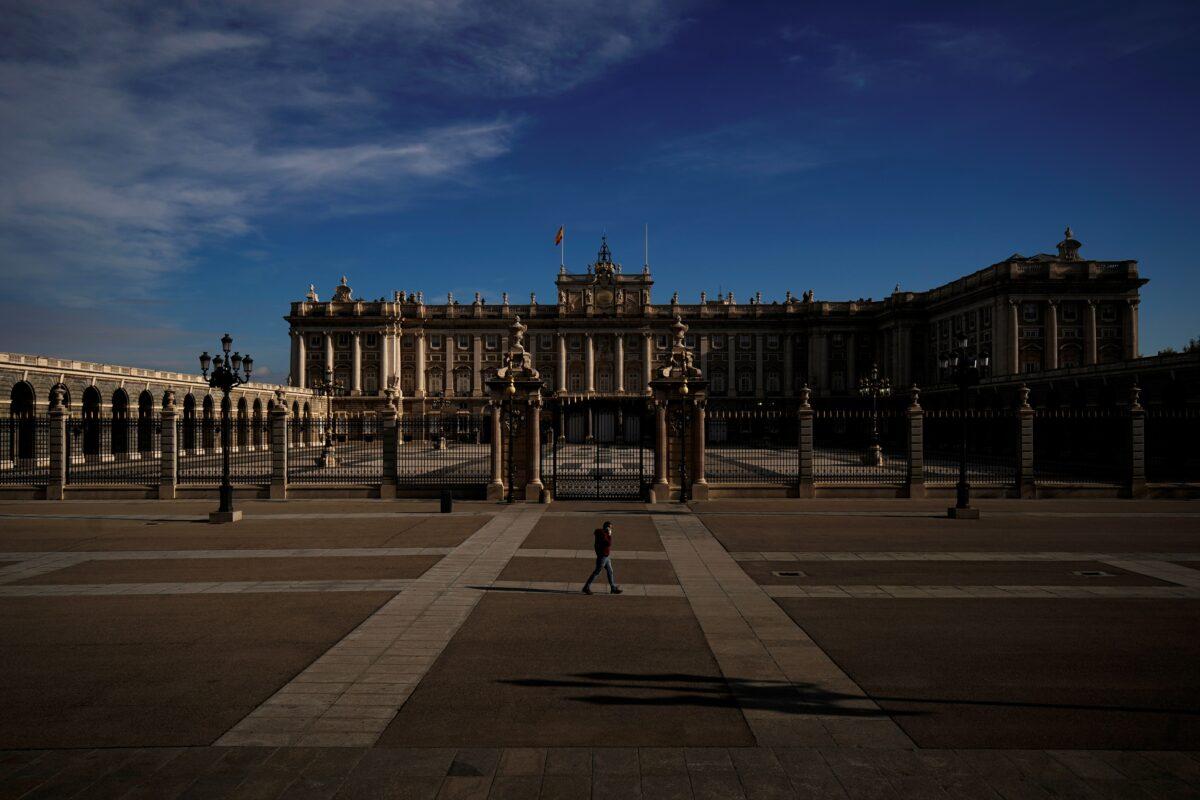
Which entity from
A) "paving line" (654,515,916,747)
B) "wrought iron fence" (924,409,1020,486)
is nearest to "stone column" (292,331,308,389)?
"wrought iron fence" (924,409,1020,486)

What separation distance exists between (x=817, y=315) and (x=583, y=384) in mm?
33088

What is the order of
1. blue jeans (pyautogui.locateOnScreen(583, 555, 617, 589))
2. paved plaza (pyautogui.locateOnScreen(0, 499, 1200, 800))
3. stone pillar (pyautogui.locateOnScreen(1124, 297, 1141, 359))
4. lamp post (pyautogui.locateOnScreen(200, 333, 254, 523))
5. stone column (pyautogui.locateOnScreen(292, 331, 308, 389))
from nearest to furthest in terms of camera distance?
paved plaza (pyautogui.locateOnScreen(0, 499, 1200, 800))
blue jeans (pyautogui.locateOnScreen(583, 555, 617, 589))
lamp post (pyautogui.locateOnScreen(200, 333, 254, 523))
stone pillar (pyautogui.locateOnScreen(1124, 297, 1141, 359))
stone column (pyautogui.locateOnScreen(292, 331, 308, 389))

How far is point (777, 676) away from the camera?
9.04m

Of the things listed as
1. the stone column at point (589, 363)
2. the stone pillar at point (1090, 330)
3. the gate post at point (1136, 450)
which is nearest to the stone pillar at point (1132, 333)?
the stone pillar at point (1090, 330)

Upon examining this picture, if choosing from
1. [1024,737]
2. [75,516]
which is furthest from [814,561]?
[75,516]

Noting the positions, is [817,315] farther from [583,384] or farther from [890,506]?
[890,506]

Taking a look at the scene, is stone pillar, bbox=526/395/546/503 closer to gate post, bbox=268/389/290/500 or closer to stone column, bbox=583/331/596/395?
gate post, bbox=268/389/290/500

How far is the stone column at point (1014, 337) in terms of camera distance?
71.7 m

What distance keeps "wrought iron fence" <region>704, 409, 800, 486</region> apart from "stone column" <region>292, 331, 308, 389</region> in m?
53.2

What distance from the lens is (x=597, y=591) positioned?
44.0 feet

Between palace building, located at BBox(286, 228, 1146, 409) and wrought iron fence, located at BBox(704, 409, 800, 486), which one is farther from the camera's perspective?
palace building, located at BBox(286, 228, 1146, 409)

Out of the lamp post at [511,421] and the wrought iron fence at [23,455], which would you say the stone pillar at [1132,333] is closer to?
the lamp post at [511,421]

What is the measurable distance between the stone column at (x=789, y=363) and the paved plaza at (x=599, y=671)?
283ft

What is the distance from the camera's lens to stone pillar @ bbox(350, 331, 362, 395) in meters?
98.7
